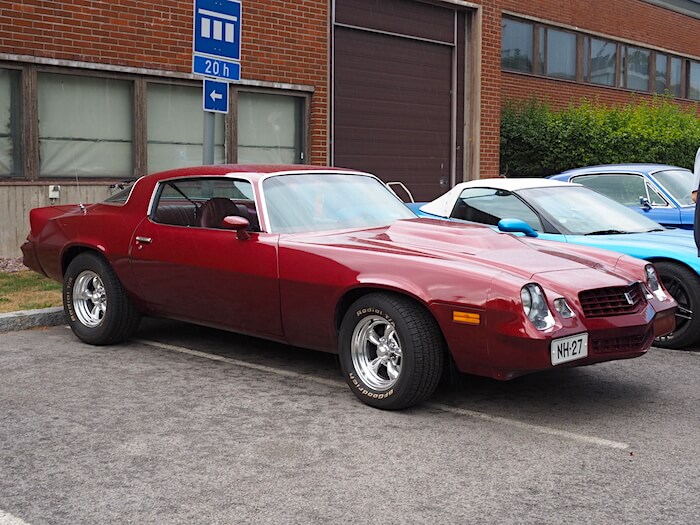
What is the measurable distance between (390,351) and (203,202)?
2107 mm

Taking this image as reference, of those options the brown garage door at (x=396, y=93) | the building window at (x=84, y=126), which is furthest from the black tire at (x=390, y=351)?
the brown garage door at (x=396, y=93)

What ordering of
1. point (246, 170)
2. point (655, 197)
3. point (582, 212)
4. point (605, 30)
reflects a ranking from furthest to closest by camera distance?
1. point (605, 30)
2. point (655, 197)
3. point (582, 212)
4. point (246, 170)

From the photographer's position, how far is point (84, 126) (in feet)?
36.6

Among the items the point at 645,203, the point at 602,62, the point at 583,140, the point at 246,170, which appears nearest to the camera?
the point at 246,170

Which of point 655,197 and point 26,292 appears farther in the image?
point 655,197

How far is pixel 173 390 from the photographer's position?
18.9ft

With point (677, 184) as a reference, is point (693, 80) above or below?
above

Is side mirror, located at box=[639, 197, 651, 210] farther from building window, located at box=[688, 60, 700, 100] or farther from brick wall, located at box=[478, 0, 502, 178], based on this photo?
building window, located at box=[688, 60, 700, 100]

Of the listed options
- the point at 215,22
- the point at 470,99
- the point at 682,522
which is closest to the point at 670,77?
the point at 470,99

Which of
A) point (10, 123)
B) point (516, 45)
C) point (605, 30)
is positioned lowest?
point (10, 123)

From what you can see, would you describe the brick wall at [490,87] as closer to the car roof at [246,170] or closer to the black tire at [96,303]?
the car roof at [246,170]

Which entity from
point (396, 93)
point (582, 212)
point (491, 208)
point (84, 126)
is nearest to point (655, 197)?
point (582, 212)

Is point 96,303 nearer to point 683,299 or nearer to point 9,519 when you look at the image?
point 9,519

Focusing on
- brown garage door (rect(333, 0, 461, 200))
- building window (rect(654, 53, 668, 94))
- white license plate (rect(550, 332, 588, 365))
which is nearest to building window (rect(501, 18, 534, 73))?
brown garage door (rect(333, 0, 461, 200))
